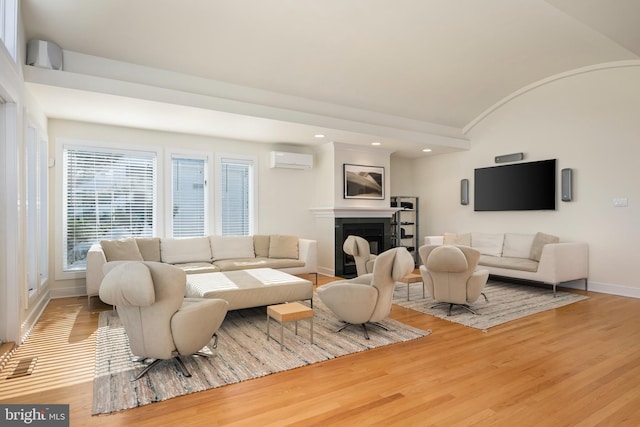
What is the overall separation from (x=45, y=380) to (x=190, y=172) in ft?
14.2

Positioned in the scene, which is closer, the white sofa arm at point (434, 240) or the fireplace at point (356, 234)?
the fireplace at point (356, 234)

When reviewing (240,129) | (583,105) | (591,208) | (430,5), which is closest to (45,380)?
(240,129)

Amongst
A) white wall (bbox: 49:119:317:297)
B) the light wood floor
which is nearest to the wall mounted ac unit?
white wall (bbox: 49:119:317:297)

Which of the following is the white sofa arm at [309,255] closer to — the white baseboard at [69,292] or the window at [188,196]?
the window at [188,196]

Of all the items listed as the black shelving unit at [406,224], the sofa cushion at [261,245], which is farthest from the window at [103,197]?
the black shelving unit at [406,224]

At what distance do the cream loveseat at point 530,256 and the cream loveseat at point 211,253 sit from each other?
2.82 meters

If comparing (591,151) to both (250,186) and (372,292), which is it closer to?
(372,292)

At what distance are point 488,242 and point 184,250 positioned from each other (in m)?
5.49

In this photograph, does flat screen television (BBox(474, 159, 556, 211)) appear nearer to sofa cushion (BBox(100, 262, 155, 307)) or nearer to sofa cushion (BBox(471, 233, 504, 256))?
sofa cushion (BBox(471, 233, 504, 256))

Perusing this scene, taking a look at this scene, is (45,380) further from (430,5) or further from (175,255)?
(430,5)

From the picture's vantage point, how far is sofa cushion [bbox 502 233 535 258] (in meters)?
6.43

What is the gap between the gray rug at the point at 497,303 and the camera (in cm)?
429

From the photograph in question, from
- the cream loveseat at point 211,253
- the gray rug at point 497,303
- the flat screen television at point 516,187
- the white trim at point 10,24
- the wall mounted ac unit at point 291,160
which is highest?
the white trim at point 10,24

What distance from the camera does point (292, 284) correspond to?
4.23 meters
